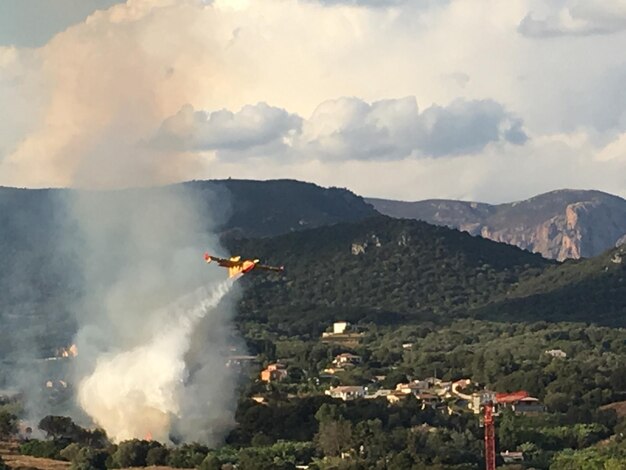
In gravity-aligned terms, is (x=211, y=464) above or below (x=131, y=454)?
below

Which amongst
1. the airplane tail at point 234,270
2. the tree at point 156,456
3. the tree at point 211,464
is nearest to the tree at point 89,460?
the tree at point 156,456

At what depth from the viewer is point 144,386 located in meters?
103

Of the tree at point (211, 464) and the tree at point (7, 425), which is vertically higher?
the tree at point (7, 425)

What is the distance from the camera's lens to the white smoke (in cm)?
10275

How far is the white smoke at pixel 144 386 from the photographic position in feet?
337

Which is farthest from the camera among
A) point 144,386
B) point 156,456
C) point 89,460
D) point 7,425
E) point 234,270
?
point 7,425

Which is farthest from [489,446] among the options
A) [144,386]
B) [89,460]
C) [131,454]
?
[89,460]

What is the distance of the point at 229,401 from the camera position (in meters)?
111

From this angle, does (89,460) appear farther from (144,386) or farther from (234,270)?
(234,270)

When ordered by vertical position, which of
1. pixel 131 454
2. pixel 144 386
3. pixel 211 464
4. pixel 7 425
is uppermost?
pixel 144 386

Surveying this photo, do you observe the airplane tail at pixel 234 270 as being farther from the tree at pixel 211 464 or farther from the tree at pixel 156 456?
the tree at pixel 211 464

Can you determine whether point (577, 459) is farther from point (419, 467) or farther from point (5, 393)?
point (5, 393)

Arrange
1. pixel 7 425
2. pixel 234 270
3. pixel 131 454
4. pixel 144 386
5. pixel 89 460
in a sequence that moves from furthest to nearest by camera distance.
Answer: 1. pixel 7 425
2. pixel 144 386
3. pixel 234 270
4. pixel 131 454
5. pixel 89 460

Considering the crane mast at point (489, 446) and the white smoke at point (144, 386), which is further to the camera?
the white smoke at point (144, 386)
